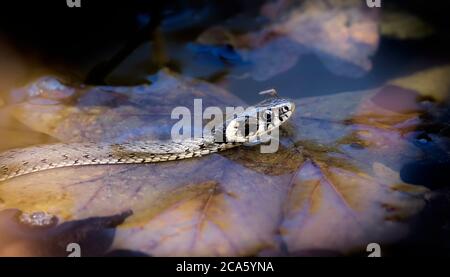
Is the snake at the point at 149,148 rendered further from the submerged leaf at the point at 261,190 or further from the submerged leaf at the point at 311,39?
the submerged leaf at the point at 311,39

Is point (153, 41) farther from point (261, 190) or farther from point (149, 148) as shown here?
point (261, 190)

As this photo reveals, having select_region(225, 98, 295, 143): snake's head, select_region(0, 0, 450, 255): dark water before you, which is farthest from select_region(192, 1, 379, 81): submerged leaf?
select_region(225, 98, 295, 143): snake's head

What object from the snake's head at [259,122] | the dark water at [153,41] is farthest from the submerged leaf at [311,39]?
Answer: the snake's head at [259,122]

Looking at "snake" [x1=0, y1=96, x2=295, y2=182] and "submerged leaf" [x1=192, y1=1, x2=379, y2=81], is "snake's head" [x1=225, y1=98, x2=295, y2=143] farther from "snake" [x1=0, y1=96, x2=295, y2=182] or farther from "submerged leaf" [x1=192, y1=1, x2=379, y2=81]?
"submerged leaf" [x1=192, y1=1, x2=379, y2=81]
